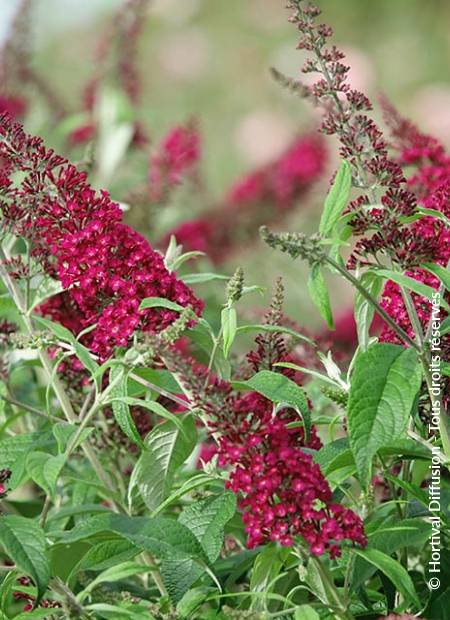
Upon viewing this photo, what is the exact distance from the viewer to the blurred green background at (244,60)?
9.76 m

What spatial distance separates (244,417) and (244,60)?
10.4m

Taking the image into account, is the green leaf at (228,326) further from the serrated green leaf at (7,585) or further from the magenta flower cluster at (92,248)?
the serrated green leaf at (7,585)

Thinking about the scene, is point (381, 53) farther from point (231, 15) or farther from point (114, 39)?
point (114, 39)

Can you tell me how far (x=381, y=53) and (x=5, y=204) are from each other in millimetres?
9622

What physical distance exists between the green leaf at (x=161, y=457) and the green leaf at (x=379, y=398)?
0.38m

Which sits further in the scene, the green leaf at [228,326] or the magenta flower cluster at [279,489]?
the green leaf at [228,326]

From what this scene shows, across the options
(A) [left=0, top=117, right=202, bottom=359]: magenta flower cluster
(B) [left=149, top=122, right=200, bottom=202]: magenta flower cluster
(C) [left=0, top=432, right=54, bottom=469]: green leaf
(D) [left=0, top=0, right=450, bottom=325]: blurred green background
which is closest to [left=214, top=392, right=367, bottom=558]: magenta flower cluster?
(A) [left=0, top=117, right=202, bottom=359]: magenta flower cluster

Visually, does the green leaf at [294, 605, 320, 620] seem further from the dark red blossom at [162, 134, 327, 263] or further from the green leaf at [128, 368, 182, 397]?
the dark red blossom at [162, 134, 327, 263]

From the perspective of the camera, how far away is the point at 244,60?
11.6 m

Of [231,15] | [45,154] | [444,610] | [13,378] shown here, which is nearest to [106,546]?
[444,610]

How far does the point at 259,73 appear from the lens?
11.3m

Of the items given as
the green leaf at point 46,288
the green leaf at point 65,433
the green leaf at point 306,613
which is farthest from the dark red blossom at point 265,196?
the green leaf at point 306,613

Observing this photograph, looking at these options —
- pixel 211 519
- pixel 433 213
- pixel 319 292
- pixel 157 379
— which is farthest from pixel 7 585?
pixel 433 213

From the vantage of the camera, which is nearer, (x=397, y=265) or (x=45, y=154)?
(x=397, y=265)
